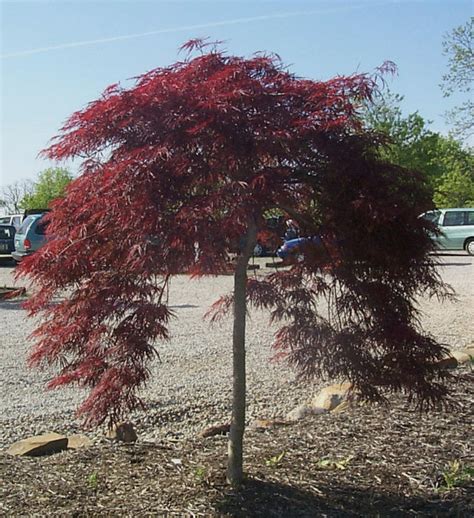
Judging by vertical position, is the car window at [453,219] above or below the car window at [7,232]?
above

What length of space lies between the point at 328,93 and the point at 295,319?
3.89 feet

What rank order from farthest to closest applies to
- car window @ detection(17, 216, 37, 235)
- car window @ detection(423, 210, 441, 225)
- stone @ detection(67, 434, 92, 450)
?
1. car window @ detection(17, 216, 37, 235)
2. stone @ detection(67, 434, 92, 450)
3. car window @ detection(423, 210, 441, 225)

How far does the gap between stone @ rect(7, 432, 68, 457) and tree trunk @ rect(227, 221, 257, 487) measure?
143 cm

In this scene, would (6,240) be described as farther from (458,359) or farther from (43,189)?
(43,189)

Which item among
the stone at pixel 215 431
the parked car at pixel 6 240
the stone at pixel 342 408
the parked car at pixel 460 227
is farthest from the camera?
the parked car at pixel 460 227

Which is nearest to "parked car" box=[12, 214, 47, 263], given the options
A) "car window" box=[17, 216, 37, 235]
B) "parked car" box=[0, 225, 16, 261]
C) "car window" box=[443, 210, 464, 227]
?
"car window" box=[17, 216, 37, 235]

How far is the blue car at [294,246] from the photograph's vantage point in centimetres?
337

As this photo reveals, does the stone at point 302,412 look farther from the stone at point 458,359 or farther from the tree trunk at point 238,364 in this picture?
the tree trunk at point 238,364

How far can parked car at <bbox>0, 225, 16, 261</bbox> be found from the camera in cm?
2169

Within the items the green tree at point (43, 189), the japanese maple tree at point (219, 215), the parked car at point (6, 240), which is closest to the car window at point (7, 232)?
the parked car at point (6, 240)

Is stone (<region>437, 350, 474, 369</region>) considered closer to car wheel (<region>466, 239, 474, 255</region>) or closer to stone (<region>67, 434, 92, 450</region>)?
stone (<region>67, 434, 92, 450</region>)

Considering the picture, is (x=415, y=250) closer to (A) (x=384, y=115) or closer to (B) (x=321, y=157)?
(B) (x=321, y=157)

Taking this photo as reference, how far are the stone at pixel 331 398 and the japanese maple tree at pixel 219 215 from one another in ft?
6.66

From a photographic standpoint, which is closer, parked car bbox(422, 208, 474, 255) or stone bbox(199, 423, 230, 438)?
stone bbox(199, 423, 230, 438)
